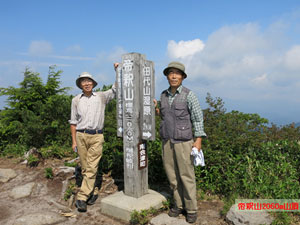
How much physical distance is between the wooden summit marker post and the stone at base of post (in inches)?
4.9

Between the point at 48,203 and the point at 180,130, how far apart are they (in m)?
3.14

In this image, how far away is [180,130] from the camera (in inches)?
144

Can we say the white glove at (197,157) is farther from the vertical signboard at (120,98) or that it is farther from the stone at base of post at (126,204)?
the vertical signboard at (120,98)

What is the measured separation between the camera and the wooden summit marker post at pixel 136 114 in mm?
4199

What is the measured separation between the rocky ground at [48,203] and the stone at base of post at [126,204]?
0.10 m

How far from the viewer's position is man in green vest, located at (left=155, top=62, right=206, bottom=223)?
366 centimetres

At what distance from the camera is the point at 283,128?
20.6 ft

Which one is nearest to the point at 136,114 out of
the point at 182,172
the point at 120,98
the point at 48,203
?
the point at 120,98

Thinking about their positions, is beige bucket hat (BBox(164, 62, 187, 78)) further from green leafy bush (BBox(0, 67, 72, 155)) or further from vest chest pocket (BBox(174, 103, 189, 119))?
green leafy bush (BBox(0, 67, 72, 155))

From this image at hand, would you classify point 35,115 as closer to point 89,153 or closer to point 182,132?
point 89,153

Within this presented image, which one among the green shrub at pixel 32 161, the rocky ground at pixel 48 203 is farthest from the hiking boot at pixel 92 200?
the green shrub at pixel 32 161

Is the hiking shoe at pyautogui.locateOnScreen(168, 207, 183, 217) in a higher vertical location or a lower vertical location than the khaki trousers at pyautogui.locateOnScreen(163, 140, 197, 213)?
lower

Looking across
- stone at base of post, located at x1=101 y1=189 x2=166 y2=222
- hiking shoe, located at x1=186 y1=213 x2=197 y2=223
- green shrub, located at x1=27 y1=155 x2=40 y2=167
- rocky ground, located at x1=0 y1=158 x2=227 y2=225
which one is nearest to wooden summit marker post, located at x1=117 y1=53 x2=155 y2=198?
stone at base of post, located at x1=101 y1=189 x2=166 y2=222

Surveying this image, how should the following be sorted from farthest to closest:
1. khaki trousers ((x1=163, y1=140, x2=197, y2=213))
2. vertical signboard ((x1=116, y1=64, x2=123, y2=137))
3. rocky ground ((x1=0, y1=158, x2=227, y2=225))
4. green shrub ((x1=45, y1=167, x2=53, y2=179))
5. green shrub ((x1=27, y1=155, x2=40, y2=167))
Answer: green shrub ((x1=27, y1=155, x2=40, y2=167))
green shrub ((x1=45, y1=167, x2=53, y2=179))
vertical signboard ((x1=116, y1=64, x2=123, y2=137))
rocky ground ((x1=0, y1=158, x2=227, y2=225))
khaki trousers ((x1=163, y1=140, x2=197, y2=213))
